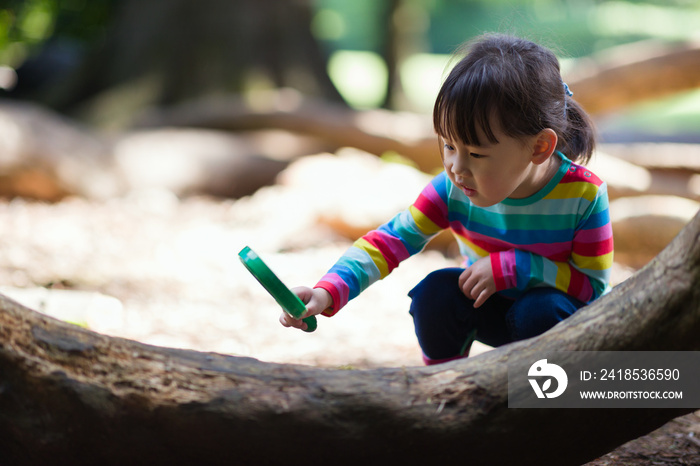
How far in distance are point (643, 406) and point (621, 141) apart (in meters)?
10.7

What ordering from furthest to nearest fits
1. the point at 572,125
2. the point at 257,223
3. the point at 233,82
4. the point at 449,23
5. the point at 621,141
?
the point at 449,23 → the point at 621,141 → the point at 233,82 → the point at 257,223 → the point at 572,125

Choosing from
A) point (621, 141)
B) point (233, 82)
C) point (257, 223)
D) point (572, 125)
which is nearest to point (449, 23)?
point (621, 141)

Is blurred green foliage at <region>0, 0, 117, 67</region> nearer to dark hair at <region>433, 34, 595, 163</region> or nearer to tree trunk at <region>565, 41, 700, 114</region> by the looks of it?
tree trunk at <region>565, 41, 700, 114</region>

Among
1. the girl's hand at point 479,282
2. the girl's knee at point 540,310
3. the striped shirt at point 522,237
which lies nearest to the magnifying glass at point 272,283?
the striped shirt at point 522,237

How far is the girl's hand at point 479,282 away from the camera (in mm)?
1758

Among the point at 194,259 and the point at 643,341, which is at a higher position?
the point at 194,259

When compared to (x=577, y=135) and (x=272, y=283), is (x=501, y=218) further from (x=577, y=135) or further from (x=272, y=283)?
(x=272, y=283)

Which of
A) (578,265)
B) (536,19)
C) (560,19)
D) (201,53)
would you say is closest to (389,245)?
(578,265)

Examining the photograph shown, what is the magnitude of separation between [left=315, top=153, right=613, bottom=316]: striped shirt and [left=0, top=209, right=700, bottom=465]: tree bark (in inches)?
14.3

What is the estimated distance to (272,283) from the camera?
4.79 ft

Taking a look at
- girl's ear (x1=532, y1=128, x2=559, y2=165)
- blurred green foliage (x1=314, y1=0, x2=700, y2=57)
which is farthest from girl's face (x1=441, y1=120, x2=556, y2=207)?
blurred green foliage (x1=314, y1=0, x2=700, y2=57)

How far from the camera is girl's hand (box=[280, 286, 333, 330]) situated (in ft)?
5.26

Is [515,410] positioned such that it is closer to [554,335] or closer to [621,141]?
[554,335]

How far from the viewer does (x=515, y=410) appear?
4.43 feet
